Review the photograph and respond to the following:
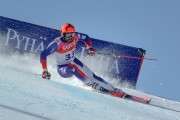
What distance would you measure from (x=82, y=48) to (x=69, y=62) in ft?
7.79

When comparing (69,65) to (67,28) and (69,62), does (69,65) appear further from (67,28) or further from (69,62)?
(67,28)

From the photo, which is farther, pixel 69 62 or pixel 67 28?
pixel 69 62

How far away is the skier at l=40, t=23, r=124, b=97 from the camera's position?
6.77 metres

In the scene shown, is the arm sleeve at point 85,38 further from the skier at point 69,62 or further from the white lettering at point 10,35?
the white lettering at point 10,35

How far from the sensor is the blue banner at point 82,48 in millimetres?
9516

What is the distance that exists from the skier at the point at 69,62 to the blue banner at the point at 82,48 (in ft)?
6.97

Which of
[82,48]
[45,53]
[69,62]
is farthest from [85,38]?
[82,48]

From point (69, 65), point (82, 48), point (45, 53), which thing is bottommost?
point (69, 65)

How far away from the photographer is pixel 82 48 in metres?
9.61

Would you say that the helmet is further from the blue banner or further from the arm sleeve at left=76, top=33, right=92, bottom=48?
the blue banner

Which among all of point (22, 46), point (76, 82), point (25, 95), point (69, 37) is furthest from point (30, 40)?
point (25, 95)

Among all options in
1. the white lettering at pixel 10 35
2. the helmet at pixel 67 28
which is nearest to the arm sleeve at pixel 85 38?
the helmet at pixel 67 28

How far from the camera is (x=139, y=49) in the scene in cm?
951

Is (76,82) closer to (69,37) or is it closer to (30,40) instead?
(69,37)
